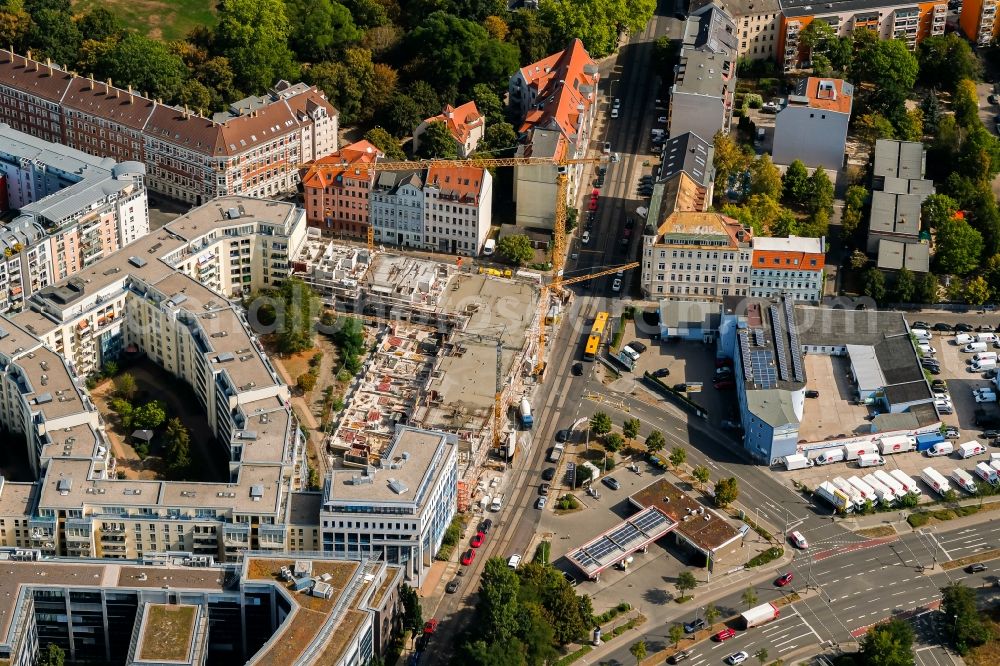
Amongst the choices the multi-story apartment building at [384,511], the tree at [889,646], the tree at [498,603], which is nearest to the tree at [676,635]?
the tree at [498,603]

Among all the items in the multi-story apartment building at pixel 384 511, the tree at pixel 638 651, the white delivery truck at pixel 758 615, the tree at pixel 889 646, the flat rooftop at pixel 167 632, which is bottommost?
the tree at pixel 638 651

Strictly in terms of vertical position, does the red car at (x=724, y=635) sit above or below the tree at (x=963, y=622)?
below

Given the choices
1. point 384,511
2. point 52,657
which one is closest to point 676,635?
point 384,511

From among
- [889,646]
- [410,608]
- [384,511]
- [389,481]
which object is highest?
[389,481]

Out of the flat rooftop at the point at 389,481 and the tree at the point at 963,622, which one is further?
the tree at the point at 963,622

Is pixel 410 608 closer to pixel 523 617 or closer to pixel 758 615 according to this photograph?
pixel 523 617

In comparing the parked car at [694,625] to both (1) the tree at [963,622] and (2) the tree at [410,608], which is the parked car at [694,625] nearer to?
(1) the tree at [963,622]

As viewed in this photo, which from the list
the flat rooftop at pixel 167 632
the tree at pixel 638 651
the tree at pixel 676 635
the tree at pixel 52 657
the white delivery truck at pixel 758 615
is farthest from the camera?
the white delivery truck at pixel 758 615

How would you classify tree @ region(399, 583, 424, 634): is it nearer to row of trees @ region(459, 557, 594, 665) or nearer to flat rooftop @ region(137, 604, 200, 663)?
row of trees @ region(459, 557, 594, 665)

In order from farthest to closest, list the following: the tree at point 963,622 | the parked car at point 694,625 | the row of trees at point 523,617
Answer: the parked car at point 694,625
the tree at point 963,622
the row of trees at point 523,617
